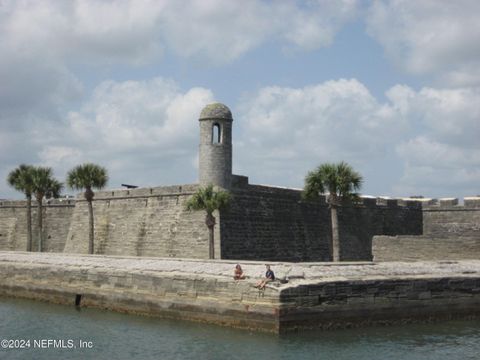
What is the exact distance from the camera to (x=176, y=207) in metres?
29.8

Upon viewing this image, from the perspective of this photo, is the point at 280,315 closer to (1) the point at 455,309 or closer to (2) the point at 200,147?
(1) the point at 455,309

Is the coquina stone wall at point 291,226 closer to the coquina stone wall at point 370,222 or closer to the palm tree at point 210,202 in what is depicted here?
the coquina stone wall at point 370,222

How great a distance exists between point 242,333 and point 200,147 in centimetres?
1127

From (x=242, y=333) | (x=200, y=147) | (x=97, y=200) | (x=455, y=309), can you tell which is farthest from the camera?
(x=97, y=200)

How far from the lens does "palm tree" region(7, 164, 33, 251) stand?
1452 inches

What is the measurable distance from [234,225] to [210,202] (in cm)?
268

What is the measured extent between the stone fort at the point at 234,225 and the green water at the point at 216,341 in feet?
26.2

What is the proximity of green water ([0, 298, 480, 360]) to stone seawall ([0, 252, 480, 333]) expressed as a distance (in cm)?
45

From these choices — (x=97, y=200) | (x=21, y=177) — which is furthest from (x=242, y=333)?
(x=21, y=177)

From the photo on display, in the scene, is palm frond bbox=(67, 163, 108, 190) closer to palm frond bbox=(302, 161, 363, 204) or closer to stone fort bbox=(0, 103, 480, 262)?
stone fort bbox=(0, 103, 480, 262)

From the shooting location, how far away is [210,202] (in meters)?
26.1

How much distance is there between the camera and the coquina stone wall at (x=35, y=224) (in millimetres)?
38875

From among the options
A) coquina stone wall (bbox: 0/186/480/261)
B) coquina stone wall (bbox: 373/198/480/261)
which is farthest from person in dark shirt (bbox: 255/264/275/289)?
coquina stone wall (bbox: 373/198/480/261)

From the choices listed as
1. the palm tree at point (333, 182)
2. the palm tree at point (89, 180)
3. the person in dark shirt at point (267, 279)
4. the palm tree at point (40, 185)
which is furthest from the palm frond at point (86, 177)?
the person in dark shirt at point (267, 279)
